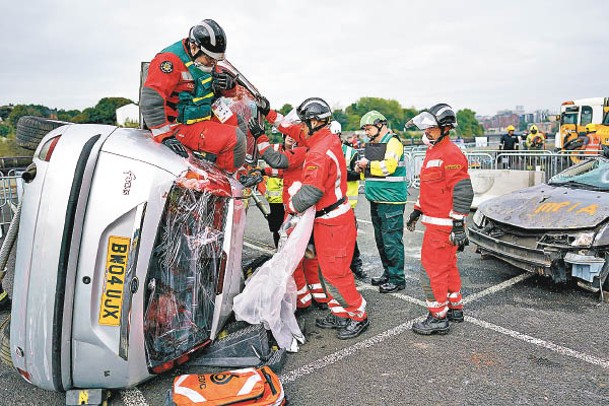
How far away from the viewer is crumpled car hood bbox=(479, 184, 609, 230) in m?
4.52

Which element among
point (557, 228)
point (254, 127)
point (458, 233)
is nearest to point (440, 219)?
point (458, 233)

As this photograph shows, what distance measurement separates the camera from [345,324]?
3951 mm

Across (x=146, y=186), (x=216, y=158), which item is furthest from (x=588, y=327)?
(x=146, y=186)

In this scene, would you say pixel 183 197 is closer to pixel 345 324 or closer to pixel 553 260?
pixel 345 324

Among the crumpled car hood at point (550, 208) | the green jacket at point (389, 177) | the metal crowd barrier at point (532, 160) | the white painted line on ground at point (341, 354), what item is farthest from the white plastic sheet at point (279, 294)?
the metal crowd barrier at point (532, 160)

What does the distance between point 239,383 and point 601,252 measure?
366 centimetres

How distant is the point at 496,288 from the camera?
4973 mm

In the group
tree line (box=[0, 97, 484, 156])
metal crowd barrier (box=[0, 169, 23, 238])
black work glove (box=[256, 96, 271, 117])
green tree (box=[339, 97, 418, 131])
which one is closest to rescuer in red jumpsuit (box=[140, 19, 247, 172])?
black work glove (box=[256, 96, 271, 117])

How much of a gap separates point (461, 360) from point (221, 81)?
9.39 ft

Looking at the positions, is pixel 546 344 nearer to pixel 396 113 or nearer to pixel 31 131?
pixel 31 131

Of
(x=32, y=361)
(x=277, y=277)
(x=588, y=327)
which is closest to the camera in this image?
(x=32, y=361)

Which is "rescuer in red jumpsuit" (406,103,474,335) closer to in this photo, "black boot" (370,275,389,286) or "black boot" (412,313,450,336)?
"black boot" (412,313,450,336)

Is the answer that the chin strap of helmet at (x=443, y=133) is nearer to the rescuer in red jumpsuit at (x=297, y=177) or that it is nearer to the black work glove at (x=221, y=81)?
the rescuer in red jumpsuit at (x=297, y=177)

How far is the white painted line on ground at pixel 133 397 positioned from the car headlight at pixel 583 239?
4017mm
